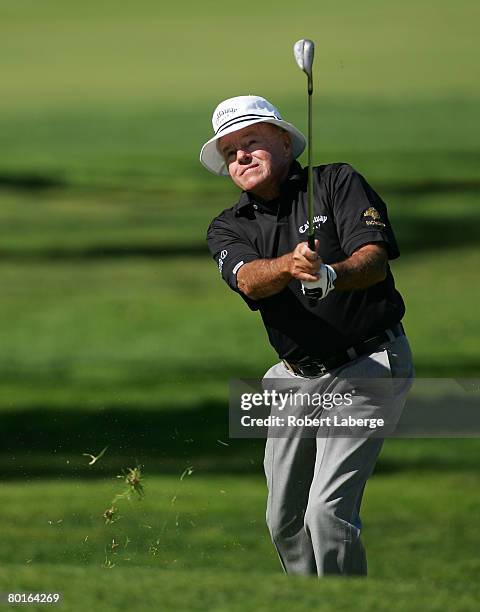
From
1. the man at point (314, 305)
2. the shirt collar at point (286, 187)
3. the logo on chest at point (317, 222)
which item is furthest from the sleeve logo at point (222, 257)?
the logo on chest at point (317, 222)

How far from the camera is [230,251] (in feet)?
22.7

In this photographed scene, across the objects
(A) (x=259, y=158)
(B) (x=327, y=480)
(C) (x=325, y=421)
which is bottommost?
(B) (x=327, y=480)

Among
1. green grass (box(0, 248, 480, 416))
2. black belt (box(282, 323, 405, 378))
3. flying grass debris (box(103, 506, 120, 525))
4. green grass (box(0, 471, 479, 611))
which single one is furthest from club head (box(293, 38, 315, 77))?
green grass (box(0, 248, 480, 416))

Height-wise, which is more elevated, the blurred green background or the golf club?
the golf club

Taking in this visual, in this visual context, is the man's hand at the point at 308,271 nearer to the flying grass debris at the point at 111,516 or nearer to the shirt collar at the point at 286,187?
the shirt collar at the point at 286,187

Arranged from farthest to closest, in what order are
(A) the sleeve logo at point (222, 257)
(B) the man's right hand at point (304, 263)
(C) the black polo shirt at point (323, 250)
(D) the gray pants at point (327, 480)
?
(A) the sleeve logo at point (222, 257), (C) the black polo shirt at point (323, 250), (D) the gray pants at point (327, 480), (B) the man's right hand at point (304, 263)

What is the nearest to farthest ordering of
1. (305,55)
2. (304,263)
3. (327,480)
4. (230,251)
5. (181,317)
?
1. (304,263)
2. (305,55)
3. (327,480)
4. (230,251)
5. (181,317)

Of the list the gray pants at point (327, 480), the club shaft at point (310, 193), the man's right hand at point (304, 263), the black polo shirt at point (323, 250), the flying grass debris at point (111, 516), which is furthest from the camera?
the flying grass debris at point (111, 516)

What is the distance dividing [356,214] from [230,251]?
554 millimetres

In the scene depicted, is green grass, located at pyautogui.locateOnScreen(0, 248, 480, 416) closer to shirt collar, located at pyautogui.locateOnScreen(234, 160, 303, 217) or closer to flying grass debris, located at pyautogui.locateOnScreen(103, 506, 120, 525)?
flying grass debris, located at pyautogui.locateOnScreen(103, 506, 120, 525)

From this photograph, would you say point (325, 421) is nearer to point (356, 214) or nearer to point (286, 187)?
point (356, 214)

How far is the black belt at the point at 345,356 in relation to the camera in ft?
22.3

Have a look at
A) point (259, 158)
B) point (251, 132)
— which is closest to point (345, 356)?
point (259, 158)

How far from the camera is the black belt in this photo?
680 cm
